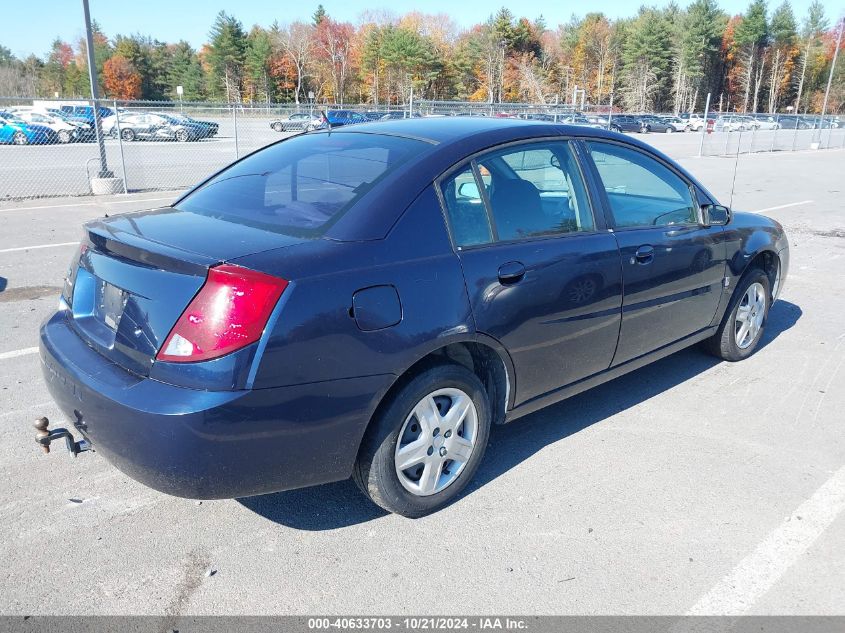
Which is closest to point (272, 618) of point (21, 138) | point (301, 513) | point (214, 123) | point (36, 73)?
point (301, 513)

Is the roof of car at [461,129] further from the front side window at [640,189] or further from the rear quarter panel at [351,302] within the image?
the rear quarter panel at [351,302]

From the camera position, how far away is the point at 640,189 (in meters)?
4.10

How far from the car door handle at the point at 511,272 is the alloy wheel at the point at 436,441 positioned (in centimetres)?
54

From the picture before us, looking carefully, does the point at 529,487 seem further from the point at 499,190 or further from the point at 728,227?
the point at 728,227

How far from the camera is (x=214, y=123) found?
23766mm

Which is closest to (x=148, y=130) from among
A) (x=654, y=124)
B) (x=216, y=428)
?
(x=216, y=428)

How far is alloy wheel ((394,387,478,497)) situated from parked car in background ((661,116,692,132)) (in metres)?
51.8

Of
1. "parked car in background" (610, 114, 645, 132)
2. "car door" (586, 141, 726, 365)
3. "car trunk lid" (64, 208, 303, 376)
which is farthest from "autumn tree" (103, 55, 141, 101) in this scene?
"car trunk lid" (64, 208, 303, 376)

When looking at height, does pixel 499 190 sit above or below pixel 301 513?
above

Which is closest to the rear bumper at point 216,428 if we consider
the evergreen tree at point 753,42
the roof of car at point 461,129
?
the roof of car at point 461,129

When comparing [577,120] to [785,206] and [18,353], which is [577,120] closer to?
[785,206]

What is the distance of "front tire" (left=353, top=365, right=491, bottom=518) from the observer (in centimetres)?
277

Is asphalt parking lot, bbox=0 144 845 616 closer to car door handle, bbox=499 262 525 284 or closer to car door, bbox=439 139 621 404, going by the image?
car door, bbox=439 139 621 404

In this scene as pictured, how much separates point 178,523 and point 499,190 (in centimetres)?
208
